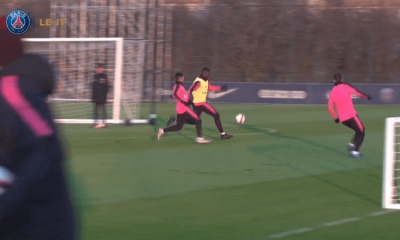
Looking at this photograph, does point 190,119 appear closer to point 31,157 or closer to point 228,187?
point 228,187

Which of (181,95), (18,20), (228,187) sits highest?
(18,20)

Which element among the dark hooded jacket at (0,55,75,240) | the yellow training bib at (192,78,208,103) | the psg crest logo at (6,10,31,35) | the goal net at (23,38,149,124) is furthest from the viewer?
the psg crest logo at (6,10,31,35)

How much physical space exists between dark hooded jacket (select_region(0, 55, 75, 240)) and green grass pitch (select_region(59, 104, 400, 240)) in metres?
0.73

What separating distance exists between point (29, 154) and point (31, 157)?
17 mm

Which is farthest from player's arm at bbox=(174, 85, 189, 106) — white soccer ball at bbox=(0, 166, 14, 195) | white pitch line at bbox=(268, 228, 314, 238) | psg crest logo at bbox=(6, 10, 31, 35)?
psg crest logo at bbox=(6, 10, 31, 35)

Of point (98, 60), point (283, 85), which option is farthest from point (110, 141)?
point (283, 85)

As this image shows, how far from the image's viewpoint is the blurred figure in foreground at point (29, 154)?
2.47m

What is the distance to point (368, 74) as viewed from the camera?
123 ft

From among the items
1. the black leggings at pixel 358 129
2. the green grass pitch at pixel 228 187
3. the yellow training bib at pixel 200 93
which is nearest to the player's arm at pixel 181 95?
the yellow training bib at pixel 200 93

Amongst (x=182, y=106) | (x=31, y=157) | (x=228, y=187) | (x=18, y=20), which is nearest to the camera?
(x=31, y=157)

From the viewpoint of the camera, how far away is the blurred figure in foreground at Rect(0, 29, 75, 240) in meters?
2.47

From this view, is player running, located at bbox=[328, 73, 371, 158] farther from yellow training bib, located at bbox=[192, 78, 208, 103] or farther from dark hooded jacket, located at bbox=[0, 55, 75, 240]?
dark hooded jacket, located at bbox=[0, 55, 75, 240]

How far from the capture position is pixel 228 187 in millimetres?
10086

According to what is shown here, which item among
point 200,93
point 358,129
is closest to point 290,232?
point 358,129
